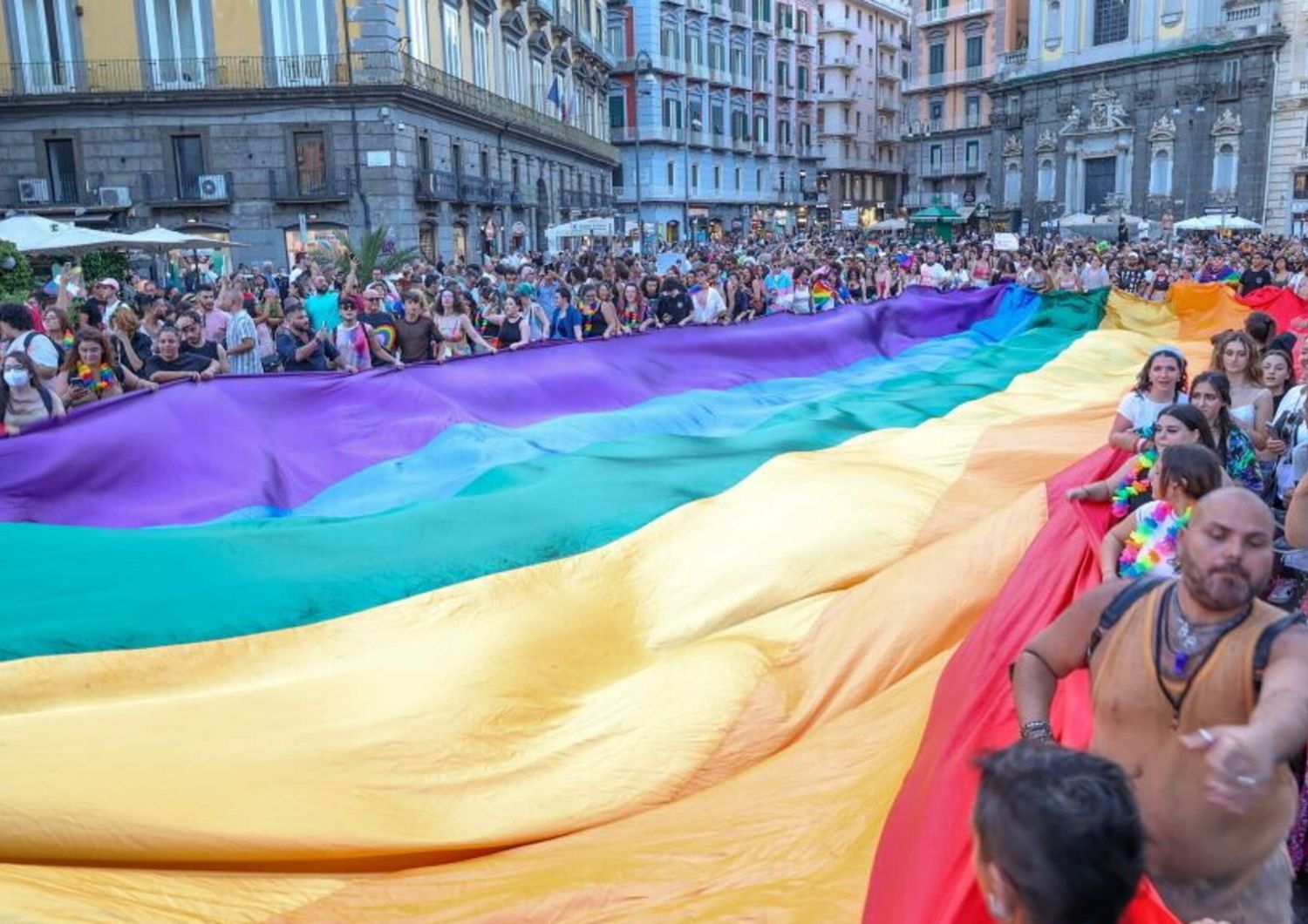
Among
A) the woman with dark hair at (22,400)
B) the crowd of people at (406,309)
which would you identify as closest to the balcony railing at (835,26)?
the crowd of people at (406,309)

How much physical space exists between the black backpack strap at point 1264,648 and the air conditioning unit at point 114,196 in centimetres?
2852

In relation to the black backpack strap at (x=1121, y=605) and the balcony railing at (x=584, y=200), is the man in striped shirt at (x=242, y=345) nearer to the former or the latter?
the black backpack strap at (x=1121, y=605)

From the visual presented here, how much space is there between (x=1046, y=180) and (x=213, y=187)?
3474 cm

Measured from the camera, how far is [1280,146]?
4172cm

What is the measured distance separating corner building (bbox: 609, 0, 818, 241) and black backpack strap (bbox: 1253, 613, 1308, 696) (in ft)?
170

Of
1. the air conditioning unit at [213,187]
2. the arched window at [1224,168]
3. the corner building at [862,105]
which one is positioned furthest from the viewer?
the corner building at [862,105]

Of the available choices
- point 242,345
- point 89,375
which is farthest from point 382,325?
point 89,375

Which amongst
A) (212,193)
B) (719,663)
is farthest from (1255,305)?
(212,193)

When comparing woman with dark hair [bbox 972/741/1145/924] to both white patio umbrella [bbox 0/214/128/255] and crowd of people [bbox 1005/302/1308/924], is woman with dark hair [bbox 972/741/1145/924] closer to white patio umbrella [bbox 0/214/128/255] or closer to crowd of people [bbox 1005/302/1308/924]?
crowd of people [bbox 1005/302/1308/924]

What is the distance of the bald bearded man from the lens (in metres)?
2.53

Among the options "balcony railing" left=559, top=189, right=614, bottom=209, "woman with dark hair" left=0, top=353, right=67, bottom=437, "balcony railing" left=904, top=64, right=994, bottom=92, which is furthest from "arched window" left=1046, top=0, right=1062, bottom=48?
"woman with dark hair" left=0, top=353, right=67, bottom=437

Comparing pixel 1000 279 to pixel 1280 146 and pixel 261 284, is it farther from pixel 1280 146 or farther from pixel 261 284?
pixel 1280 146

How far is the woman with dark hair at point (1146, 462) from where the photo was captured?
15.2ft

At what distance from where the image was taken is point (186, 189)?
28.0 m
